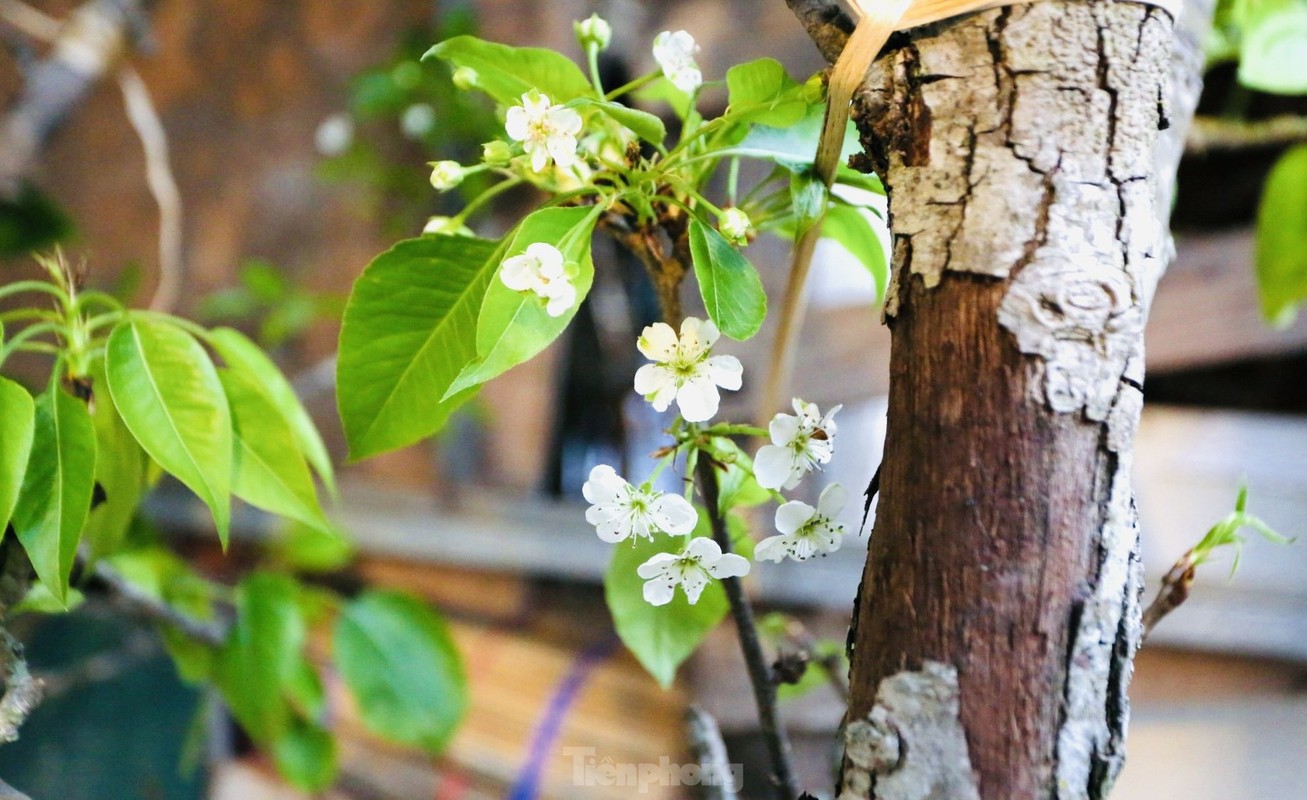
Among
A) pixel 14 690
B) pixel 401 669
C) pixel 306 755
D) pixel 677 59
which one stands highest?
pixel 677 59

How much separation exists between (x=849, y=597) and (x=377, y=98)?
0.98 m

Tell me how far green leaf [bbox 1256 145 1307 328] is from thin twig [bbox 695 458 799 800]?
24.8 inches

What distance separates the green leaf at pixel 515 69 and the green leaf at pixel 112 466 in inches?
9.7

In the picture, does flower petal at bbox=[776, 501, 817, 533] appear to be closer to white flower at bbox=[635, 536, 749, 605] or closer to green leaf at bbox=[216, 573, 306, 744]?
white flower at bbox=[635, 536, 749, 605]

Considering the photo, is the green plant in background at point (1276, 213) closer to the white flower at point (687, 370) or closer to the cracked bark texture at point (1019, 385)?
the cracked bark texture at point (1019, 385)

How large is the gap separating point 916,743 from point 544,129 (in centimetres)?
24

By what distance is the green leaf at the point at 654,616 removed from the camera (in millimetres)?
401

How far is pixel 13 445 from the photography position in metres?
0.34

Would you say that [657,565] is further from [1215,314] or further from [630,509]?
[1215,314]

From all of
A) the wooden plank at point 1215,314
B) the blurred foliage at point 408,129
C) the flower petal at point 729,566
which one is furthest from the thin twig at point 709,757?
the blurred foliage at point 408,129

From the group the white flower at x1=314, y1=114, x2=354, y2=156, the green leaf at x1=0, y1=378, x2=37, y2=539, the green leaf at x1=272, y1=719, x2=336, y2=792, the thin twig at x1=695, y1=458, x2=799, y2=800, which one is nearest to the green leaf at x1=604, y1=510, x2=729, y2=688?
the thin twig at x1=695, y1=458, x2=799, y2=800

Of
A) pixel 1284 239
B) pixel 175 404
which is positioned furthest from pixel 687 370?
pixel 1284 239

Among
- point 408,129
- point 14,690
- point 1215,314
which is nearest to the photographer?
point 14,690

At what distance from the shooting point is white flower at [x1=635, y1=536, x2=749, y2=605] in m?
0.31
